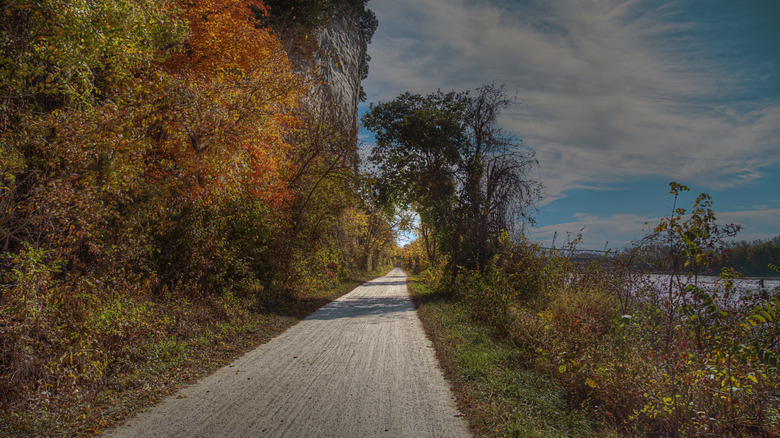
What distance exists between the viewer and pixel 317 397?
15.2 ft

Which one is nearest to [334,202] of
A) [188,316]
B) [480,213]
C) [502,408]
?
[480,213]

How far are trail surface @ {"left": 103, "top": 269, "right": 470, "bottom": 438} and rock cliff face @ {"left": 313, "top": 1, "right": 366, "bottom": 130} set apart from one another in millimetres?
21819

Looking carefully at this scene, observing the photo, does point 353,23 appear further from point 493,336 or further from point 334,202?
point 493,336

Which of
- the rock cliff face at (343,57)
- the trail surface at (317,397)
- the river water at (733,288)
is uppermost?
the rock cliff face at (343,57)

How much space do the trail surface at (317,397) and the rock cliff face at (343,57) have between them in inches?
859

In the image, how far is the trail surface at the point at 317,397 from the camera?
12.4 feet

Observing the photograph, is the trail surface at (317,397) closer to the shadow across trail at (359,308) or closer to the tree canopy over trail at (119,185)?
the tree canopy over trail at (119,185)

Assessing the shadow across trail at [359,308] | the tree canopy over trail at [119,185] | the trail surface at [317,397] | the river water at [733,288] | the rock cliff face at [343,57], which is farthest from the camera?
the rock cliff face at [343,57]

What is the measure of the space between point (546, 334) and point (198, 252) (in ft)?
23.6

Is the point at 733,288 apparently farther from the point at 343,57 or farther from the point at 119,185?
the point at 343,57

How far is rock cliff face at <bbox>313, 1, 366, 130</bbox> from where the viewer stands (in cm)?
2639

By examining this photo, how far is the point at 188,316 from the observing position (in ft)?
24.0

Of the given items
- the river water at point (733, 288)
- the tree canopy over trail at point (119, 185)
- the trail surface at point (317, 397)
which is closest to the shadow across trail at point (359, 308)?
the tree canopy over trail at point (119, 185)

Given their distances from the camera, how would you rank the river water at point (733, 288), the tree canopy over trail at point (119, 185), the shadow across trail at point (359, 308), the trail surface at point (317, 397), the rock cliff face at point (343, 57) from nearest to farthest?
the trail surface at point (317, 397) → the river water at point (733, 288) → the tree canopy over trail at point (119, 185) → the shadow across trail at point (359, 308) → the rock cliff face at point (343, 57)
